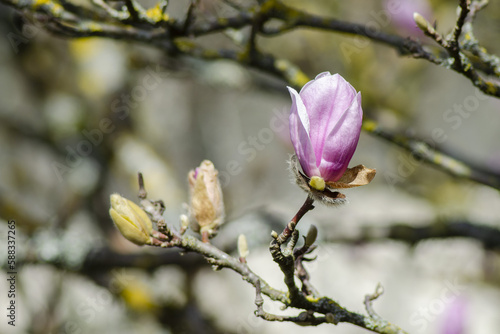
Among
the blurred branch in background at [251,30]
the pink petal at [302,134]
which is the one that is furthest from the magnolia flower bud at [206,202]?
the blurred branch in background at [251,30]

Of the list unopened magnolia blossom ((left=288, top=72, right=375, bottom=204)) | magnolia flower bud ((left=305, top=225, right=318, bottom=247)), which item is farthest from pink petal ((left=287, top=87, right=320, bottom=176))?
magnolia flower bud ((left=305, top=225, right=318, bottom=247))

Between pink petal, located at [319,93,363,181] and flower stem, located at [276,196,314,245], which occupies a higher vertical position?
pink petal, located at [319,93,363,181]

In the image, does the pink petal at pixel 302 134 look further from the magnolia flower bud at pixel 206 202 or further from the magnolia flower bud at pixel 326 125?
the magnolia flower bud at pixel 206 202

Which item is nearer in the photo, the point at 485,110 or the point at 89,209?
the point at 89,209

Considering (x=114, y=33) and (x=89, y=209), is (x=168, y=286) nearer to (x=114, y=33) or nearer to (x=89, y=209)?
(x=89, y=209)

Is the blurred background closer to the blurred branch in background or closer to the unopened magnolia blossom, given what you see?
the blurred branch in background

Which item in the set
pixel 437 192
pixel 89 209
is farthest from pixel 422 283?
pixel 89 209
